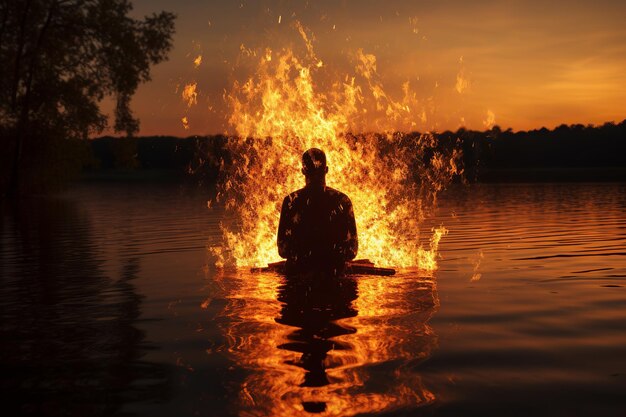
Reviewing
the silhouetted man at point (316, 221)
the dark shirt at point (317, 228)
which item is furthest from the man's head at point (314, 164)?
the dark shirt at point (317, 228)

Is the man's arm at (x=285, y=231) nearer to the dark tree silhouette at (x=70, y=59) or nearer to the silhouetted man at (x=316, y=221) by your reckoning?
the silhouetted man at (x=316, y=221)

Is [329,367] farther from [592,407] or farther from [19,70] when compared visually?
[19,70]

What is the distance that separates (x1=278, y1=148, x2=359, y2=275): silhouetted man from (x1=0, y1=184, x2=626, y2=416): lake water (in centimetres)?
64

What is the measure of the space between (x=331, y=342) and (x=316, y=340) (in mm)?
203

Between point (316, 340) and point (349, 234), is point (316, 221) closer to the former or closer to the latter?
point (349, 234)

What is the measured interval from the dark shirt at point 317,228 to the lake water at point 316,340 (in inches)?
22.0

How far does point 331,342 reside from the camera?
8422 millimetres

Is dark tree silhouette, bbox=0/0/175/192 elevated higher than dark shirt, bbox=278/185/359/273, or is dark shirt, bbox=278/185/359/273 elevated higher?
dark tree silhouette, bbox=0/0/175/192

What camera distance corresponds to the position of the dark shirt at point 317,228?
38.4ft

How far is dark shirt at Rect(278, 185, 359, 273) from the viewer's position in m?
11.7

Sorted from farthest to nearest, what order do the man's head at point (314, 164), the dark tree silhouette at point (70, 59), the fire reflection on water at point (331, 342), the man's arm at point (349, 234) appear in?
the dark tree silhouette at point (70, 59) < the man's arm at point (349, 234) < the man's head at point (314, 164) < the fire reflection on water at point (331, 342)

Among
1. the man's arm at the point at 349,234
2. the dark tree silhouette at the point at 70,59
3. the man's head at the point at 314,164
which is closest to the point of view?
the man's head at the point at 314,164

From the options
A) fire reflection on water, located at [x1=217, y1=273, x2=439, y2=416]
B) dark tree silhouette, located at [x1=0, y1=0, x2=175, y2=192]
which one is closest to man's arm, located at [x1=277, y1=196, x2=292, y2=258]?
fire reflection on water, located at [x1=217, y1=273, x2=439, y2=416]

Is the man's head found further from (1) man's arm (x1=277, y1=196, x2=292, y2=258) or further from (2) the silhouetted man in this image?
(1) man's arm (x1=277, y1=196, x2=292, y2=258)
